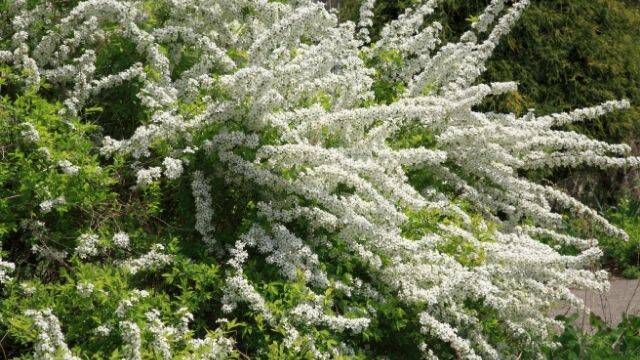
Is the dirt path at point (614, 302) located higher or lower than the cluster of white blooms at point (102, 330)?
lower

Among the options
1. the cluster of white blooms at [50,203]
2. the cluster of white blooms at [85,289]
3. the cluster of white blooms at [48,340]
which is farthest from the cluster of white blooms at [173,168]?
the cluster of white blooms at [48,340]

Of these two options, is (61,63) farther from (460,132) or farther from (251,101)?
(460,132)

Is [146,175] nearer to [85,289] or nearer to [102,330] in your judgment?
[85,289]

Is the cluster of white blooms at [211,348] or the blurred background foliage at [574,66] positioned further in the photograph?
the blurred background foliage at [574,66]

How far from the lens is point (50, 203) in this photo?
3.50 m

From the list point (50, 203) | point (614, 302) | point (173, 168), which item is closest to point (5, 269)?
point (50, 203)

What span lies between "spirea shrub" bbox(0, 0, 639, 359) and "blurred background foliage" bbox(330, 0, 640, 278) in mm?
2814

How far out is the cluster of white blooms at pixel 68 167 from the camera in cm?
358

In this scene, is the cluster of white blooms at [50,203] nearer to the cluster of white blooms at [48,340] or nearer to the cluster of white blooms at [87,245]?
the cluster of white blooms at [87,245]

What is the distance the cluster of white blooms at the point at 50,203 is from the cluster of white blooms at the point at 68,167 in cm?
11

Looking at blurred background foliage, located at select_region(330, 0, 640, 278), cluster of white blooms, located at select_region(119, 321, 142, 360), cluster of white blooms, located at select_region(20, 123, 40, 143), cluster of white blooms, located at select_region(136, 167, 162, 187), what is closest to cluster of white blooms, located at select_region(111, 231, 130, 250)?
cluster of white blooms, located at select_region(136, 167, 162, 187)

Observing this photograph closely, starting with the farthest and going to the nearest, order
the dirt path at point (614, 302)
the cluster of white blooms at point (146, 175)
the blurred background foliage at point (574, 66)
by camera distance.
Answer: the blurred background foliage at point (574, 66)
the dirt path at point (614, 302)
the cluster of white blooms at point (146, 175)

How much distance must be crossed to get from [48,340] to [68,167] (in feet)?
2.94

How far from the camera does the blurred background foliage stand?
7602 mm
